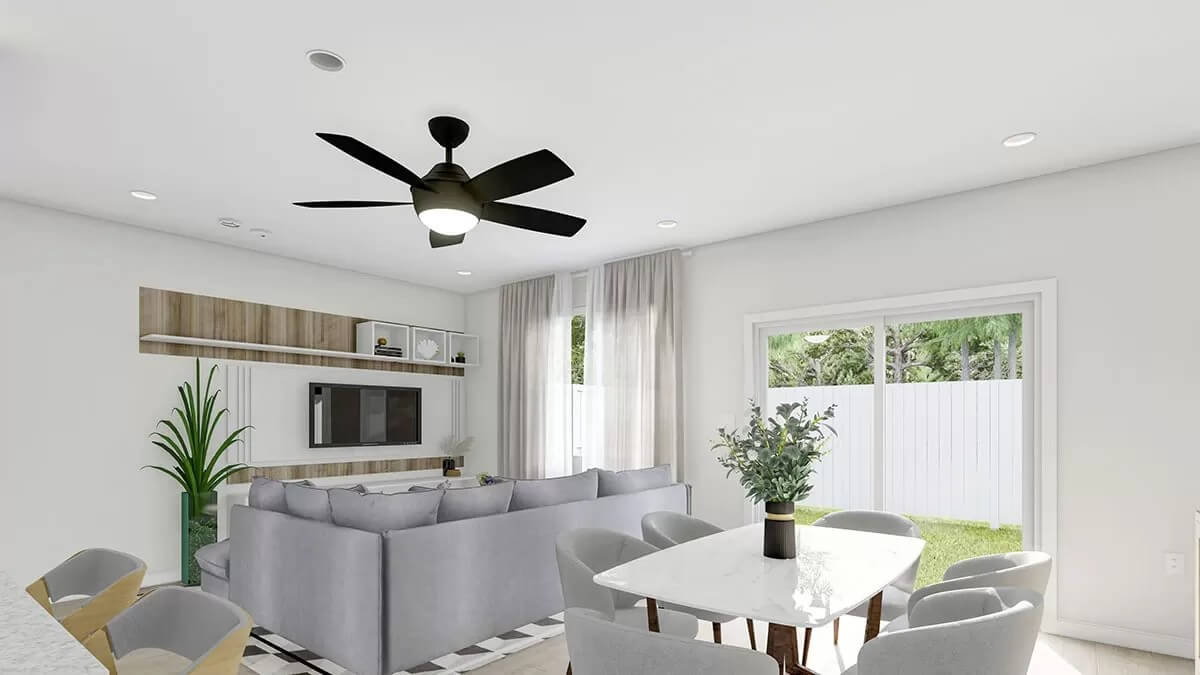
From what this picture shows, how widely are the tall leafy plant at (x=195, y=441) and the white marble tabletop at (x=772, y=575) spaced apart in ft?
13.4

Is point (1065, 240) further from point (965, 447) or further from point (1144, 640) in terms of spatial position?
point (1144, 640)

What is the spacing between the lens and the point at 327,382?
20.9 ft

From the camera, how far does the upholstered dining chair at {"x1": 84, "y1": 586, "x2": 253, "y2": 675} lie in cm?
152

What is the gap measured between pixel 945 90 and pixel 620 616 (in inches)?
103

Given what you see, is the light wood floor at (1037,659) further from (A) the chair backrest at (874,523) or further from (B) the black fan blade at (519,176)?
(B) the black fan blade at (519,176)

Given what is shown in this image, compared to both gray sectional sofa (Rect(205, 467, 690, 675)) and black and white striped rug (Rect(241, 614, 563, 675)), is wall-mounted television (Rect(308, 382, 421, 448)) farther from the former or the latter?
black and white striped rug (Rect(241, 614, 563, 675))

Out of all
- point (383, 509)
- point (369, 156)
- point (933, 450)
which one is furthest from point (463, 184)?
point (933, 450)

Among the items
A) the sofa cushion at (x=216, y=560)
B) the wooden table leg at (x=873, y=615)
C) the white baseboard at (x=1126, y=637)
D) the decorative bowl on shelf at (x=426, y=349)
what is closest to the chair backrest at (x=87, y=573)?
the sofa cushion at (x=216, y=560)

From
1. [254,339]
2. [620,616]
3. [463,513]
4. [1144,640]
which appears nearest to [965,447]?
[1144,640]

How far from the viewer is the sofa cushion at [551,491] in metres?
4.00

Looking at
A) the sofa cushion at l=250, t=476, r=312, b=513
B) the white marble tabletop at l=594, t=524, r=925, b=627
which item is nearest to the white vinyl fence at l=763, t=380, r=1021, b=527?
the white marble tabletop at l=594, t=524, r=925, b=627

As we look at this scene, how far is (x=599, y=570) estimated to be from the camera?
9.77 feet

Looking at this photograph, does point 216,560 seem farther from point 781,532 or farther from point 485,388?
point 485,388

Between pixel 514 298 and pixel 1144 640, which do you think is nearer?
pixel 1144 640
